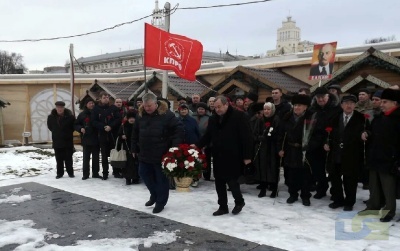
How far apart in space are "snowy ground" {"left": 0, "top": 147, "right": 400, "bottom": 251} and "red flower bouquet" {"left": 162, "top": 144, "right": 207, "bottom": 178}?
18.3 inches

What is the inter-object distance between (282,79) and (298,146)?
6336 millimetres

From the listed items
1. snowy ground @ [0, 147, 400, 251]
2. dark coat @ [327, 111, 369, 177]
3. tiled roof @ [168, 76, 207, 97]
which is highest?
tiled roof @ [168, 76, 207, 97]

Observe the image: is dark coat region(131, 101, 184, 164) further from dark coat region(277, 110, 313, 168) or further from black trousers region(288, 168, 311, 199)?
black trousers region(288, 168, 311, 199)

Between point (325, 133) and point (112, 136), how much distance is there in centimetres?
480

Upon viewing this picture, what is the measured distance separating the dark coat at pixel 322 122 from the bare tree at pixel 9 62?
58737mm

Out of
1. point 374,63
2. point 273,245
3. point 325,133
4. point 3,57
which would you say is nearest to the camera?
point 273,245

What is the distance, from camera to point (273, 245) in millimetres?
4352

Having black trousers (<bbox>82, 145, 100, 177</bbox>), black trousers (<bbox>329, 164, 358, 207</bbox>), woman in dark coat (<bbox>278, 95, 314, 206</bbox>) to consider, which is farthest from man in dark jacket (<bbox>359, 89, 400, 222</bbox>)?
black trousers (<bbox>82, 145, 100, 177</bbox>)

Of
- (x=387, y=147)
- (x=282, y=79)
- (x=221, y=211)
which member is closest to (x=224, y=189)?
(x=221, y=211)

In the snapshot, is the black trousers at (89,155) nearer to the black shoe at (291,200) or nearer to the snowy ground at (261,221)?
the snowy ground at (261,221)

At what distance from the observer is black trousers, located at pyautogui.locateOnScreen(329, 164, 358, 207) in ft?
18.7

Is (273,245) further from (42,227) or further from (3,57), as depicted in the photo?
(3,57)

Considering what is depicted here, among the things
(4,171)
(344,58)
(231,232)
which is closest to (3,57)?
(4,171)

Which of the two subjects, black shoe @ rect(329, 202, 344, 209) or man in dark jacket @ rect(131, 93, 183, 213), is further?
black shoe @ rect(329, 202, 344, 209)
